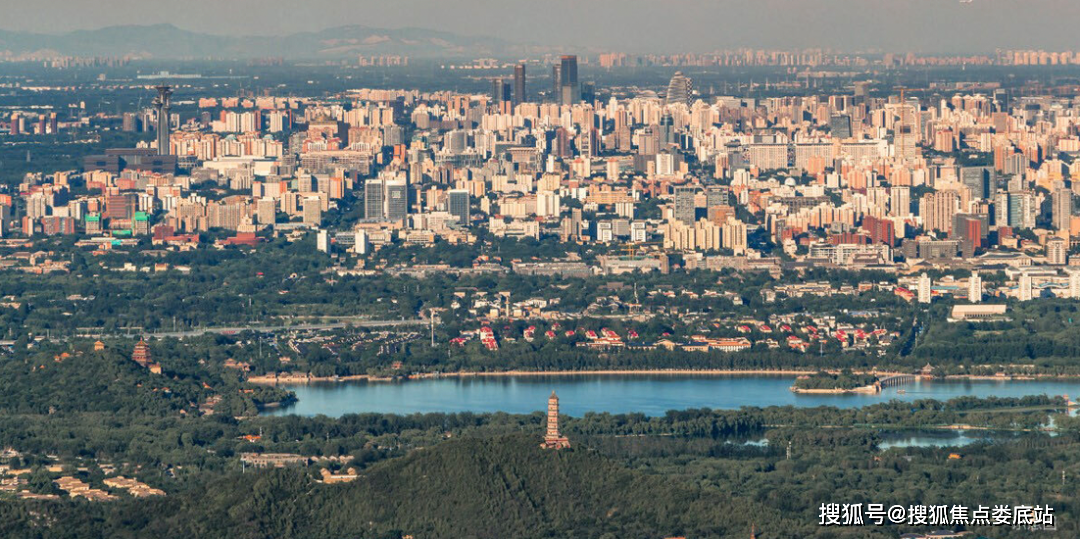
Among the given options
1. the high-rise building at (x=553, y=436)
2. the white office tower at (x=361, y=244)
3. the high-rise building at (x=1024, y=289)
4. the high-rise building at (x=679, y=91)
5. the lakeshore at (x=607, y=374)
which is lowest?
the lakeshore at (x=607, y=374)

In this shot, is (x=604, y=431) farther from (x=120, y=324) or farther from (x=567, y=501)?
(x=120, y=324)

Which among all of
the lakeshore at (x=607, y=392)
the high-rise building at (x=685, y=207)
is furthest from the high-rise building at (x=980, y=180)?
the lakeshore at (x=607, y=392)

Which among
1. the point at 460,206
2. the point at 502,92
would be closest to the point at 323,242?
the point at 460,206

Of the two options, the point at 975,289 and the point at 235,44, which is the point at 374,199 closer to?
the point at 975,289

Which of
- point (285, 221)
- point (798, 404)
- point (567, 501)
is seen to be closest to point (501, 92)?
point (285, 221)

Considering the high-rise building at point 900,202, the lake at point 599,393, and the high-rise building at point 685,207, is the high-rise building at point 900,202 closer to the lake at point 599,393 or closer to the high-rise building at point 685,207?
the high-rise building at point 685,207

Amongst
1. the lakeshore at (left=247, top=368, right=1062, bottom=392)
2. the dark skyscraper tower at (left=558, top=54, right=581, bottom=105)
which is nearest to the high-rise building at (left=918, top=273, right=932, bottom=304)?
the lakeshore at (left=247, top=368, right=1062, bottom=392)
